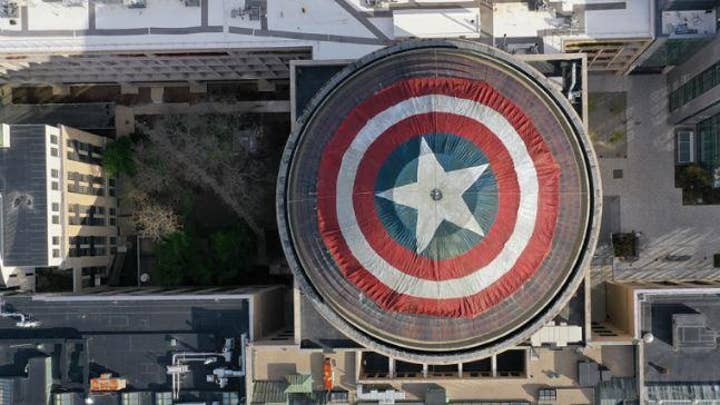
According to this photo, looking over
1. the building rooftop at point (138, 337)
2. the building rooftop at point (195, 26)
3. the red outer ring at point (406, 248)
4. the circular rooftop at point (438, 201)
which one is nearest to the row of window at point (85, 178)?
the building rooftop at point (195, 26)

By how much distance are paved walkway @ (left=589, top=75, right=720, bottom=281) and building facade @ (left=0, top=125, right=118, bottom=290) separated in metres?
64.3

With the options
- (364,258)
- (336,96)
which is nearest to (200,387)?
(364,258)

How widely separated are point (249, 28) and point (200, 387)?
123 feet

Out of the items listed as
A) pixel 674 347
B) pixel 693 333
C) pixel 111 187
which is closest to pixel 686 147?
pixel 693 333

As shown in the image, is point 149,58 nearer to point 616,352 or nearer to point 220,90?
point 220,90

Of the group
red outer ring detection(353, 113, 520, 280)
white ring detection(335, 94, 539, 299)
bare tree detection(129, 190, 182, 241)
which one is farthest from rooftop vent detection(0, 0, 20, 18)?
red outer ring detection(353, 113, 520, 280)

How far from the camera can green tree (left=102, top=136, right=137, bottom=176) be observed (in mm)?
65625

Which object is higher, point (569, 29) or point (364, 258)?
point (569, 29)

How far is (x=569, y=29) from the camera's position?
182 ft

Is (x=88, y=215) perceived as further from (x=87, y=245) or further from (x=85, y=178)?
(x=85, y=178)

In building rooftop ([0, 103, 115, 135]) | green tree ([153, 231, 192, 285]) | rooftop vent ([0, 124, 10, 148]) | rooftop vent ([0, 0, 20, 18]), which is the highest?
rooftop vent ([0, 0, 20, 18])

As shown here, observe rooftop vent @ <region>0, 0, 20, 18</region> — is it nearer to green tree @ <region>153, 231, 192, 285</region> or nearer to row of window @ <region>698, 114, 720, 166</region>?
green tree @ <region>153, 231, 192, 285</region>

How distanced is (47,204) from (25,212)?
2.57 meters

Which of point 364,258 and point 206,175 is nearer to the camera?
point 364,258
